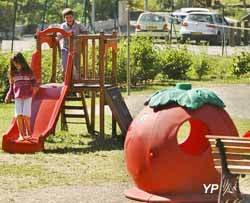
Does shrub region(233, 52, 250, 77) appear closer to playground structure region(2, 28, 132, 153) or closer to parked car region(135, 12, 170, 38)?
playground structure region(2, 28, 132, 153)

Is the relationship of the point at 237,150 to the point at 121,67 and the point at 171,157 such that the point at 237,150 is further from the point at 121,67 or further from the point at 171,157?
the point at 121,67

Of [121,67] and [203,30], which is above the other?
[121,67]

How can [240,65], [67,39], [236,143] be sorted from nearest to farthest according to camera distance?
[236,143] → [67,39] → [240,65]

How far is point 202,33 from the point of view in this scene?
129 ft

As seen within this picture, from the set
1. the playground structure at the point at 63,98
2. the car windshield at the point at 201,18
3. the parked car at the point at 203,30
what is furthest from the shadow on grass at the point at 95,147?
the car windshield at the point at 201,18

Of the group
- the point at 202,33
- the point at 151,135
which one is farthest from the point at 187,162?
the point at 202,33

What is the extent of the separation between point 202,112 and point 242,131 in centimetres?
577

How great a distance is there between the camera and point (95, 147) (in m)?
13.2

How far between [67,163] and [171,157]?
3.23m

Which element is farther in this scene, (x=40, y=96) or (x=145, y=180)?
(x=40, y=96)

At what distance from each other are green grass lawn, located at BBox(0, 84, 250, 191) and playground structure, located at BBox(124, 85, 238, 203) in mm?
1384

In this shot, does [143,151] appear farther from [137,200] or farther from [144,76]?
[144,76]

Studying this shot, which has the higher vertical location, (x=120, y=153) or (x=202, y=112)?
(x=202, y=112)

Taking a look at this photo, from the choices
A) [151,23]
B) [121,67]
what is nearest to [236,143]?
[121,67]
